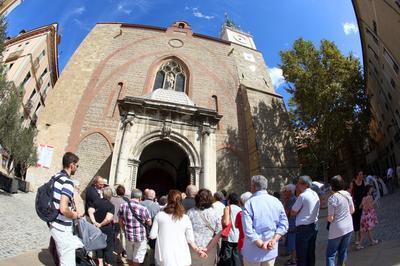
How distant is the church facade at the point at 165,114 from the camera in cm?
1395

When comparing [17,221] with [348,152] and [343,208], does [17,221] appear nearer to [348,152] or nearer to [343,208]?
[343,208]

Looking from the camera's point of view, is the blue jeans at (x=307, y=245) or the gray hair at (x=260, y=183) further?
the blue jeans at (x=307, y=245)

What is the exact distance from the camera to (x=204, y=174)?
13445 mm

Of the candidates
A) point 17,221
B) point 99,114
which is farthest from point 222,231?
point 99,114

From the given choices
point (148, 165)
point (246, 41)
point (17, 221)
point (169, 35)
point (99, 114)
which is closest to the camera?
point (17, 221)

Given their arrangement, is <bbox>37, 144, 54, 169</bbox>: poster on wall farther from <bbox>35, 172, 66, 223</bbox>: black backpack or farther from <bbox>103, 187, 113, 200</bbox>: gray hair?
<bbox>35, 172, 66, 223</bbox>: black backpack

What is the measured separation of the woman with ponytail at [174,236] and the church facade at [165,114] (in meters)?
9.21

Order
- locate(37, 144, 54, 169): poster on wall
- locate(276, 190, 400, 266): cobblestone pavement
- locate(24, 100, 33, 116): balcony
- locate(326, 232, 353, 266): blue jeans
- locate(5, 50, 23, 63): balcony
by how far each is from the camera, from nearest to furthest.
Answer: locate(326, 232, 353, 266): blue jeans → locate(276, 190, 400, 266): cobblestone pavement → locate(37, 144, 54, 169): poster on wall → locate(5, 50, 23, 63): balcony → locate(24, 100, 33, 116): balcony

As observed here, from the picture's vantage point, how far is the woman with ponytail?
3.58 m

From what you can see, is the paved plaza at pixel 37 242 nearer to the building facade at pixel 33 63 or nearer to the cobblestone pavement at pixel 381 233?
the cobblestone pavement at pixel 381 233

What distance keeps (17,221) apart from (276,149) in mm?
14510

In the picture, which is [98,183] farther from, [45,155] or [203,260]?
[45,155]

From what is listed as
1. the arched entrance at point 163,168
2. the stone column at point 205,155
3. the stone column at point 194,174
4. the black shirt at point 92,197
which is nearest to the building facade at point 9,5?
the arched entrance at point 163,168

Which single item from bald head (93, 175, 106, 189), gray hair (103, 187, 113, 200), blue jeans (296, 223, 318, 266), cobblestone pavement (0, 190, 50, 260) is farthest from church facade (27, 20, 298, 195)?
Result: blue jeans (296, 223, 318, 266)
